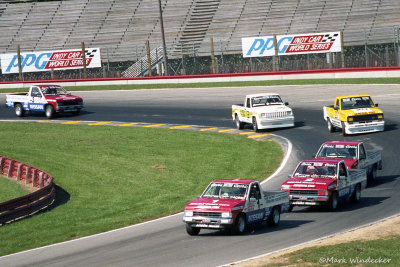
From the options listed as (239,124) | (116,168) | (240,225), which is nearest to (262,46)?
(239,124)

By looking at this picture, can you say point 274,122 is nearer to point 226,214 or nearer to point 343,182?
point 343,182

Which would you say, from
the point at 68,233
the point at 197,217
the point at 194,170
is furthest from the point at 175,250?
the point at 194,170

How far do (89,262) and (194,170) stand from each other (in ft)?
41.9

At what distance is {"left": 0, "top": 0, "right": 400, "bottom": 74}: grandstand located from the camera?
57.0 meters

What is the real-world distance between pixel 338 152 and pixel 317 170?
3413 mm

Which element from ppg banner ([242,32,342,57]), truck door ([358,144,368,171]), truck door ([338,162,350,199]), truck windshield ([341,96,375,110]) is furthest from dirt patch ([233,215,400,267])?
ppg banner ([242,32,342,57])

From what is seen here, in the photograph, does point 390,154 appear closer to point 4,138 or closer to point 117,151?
point 117,151

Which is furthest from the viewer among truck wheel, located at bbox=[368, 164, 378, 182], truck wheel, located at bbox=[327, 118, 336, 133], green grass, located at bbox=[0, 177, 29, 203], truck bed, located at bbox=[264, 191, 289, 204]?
truck wheel, located at bbox=[327, 118, 336, 133]

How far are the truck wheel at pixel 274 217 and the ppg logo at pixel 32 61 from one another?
43.8 metres

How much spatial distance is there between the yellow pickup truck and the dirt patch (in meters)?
13.9

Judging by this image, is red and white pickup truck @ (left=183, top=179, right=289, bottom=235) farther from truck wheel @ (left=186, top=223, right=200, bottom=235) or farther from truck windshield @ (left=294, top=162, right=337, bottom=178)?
truck windshield @ (left=294, top=162, right=337, bottom=178)

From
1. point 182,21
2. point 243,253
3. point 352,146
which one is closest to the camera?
point 243,253

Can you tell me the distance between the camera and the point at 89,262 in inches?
610

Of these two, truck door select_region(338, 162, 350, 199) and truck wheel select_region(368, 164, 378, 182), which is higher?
truck door select_region(338, 162, 350, 199)
